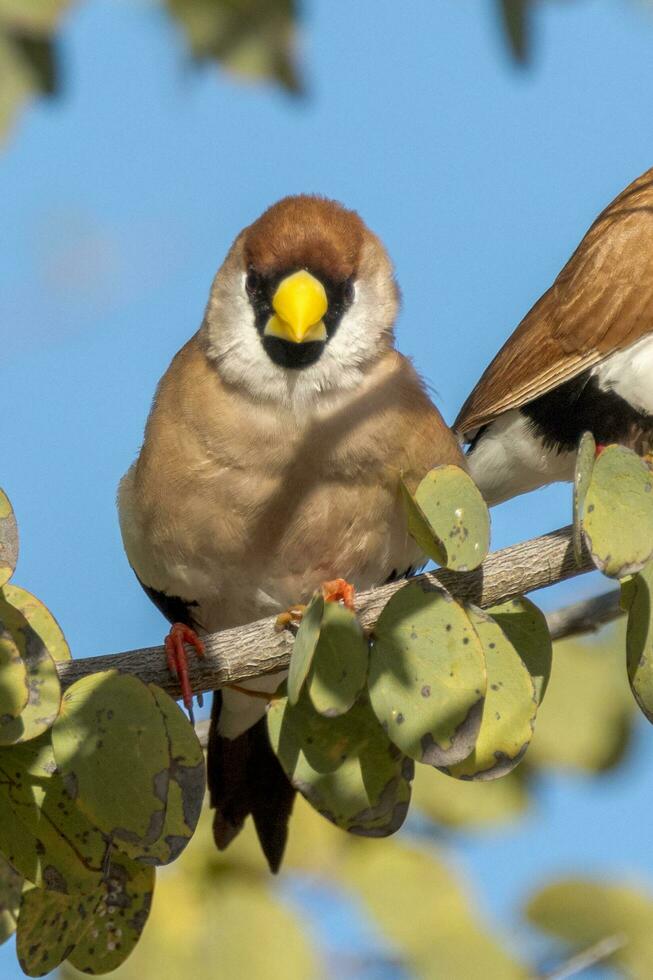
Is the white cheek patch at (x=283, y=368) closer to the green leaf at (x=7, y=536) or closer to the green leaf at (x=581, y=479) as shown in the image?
the green leaf at (x=581, y=479)

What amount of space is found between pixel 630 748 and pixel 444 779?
1.34 feet

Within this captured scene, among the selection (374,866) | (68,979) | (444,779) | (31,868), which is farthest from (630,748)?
(31,868)

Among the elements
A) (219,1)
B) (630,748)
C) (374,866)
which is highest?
(219,1)

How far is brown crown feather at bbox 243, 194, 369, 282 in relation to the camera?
2660mm

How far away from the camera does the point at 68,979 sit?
Answer: 2.47 metres

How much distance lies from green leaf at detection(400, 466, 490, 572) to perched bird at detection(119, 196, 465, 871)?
2.39ft

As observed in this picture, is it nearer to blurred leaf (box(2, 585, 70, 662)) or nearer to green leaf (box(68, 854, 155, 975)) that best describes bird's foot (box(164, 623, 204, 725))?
green leaf (box(68, 854, 155, 975))

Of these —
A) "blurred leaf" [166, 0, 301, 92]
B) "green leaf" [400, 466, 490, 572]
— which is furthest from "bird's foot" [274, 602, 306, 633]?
"blurred leaf" [166, 0, 301, 92]

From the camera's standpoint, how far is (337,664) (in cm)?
181

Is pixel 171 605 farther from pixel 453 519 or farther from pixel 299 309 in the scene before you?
pixel 453 519

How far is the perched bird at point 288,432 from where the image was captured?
2.67 m

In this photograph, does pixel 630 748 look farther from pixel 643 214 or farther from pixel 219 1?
pixel 219 1

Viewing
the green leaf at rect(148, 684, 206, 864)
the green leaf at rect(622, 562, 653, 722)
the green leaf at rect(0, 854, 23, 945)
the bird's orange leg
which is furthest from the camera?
Answer: the bird's orange leg

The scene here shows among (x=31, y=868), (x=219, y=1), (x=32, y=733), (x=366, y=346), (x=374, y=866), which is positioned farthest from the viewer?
(x=366, y=346)
